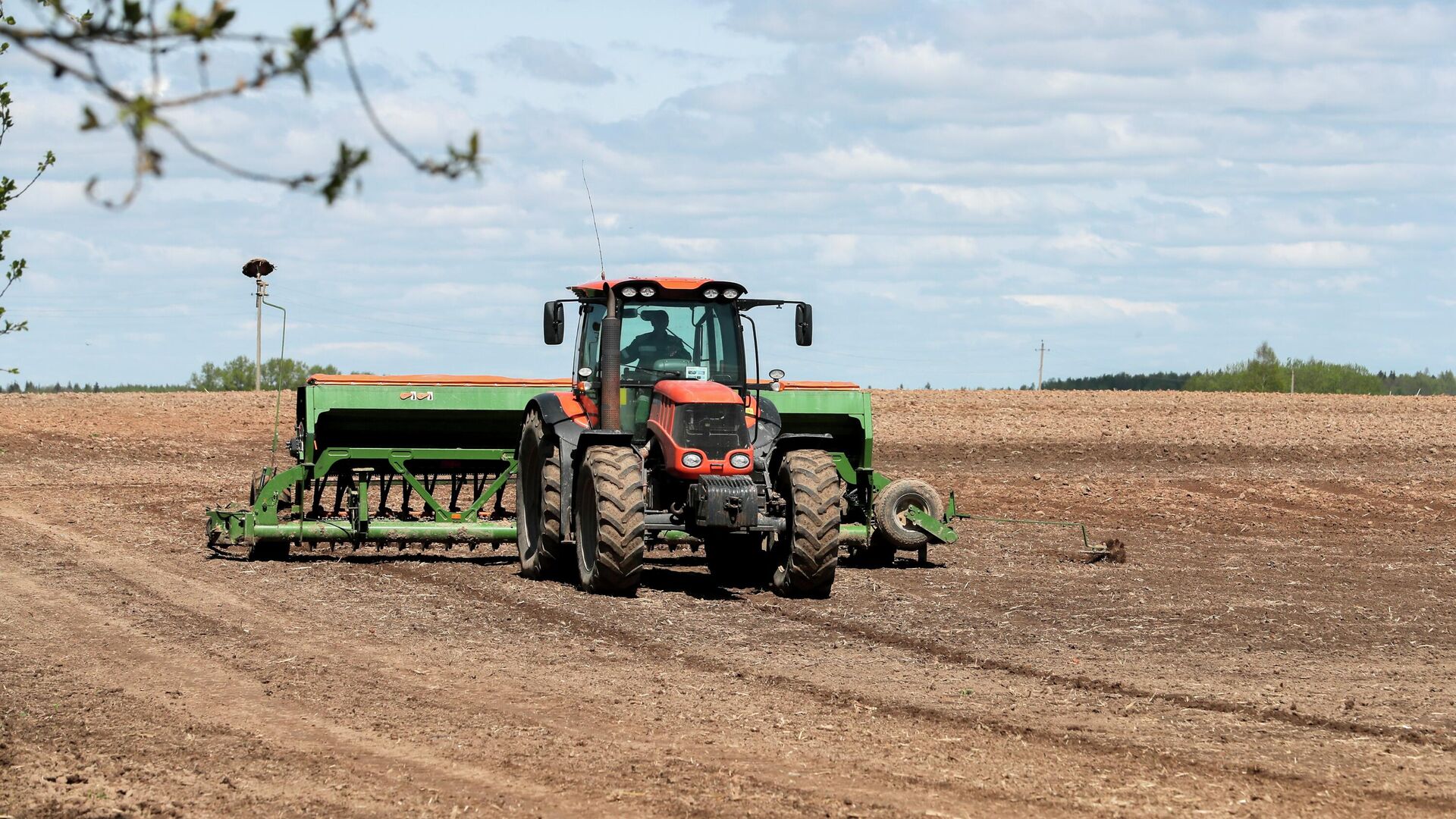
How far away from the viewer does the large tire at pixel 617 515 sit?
13.3m

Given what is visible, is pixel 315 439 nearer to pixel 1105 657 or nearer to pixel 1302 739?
pixel 1105 657

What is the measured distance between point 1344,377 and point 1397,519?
61.2 m

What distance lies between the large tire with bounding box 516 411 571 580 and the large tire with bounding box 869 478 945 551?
3.16 m

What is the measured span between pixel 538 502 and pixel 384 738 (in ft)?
25.2

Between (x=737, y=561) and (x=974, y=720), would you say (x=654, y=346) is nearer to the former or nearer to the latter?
(x=737, y=561)

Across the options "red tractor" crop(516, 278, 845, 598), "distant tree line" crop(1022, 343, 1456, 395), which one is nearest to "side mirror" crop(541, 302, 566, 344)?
"red tractor" crop(516, 278, 845, 598)

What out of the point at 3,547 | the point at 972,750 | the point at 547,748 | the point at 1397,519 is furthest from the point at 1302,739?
the point at 1397,519

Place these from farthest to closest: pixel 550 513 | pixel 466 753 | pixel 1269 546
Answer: pixel 1269 546
pixel 550 513
pixel 466 753

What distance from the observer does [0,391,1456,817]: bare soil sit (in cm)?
743

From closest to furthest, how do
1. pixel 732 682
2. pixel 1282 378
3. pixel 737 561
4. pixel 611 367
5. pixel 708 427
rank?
pixel 732 682 → pixel 708 427 → pixel 611 367 → pixel 737 561 → pixel 1282 378

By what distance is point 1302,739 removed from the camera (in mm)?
8469

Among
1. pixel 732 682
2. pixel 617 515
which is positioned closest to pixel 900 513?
pixel 617 515

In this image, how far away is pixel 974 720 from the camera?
29.2 feet

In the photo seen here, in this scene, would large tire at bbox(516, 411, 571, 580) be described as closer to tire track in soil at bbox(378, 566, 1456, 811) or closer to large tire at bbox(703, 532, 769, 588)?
large tire at bbox(703, 532, 769, 588)
